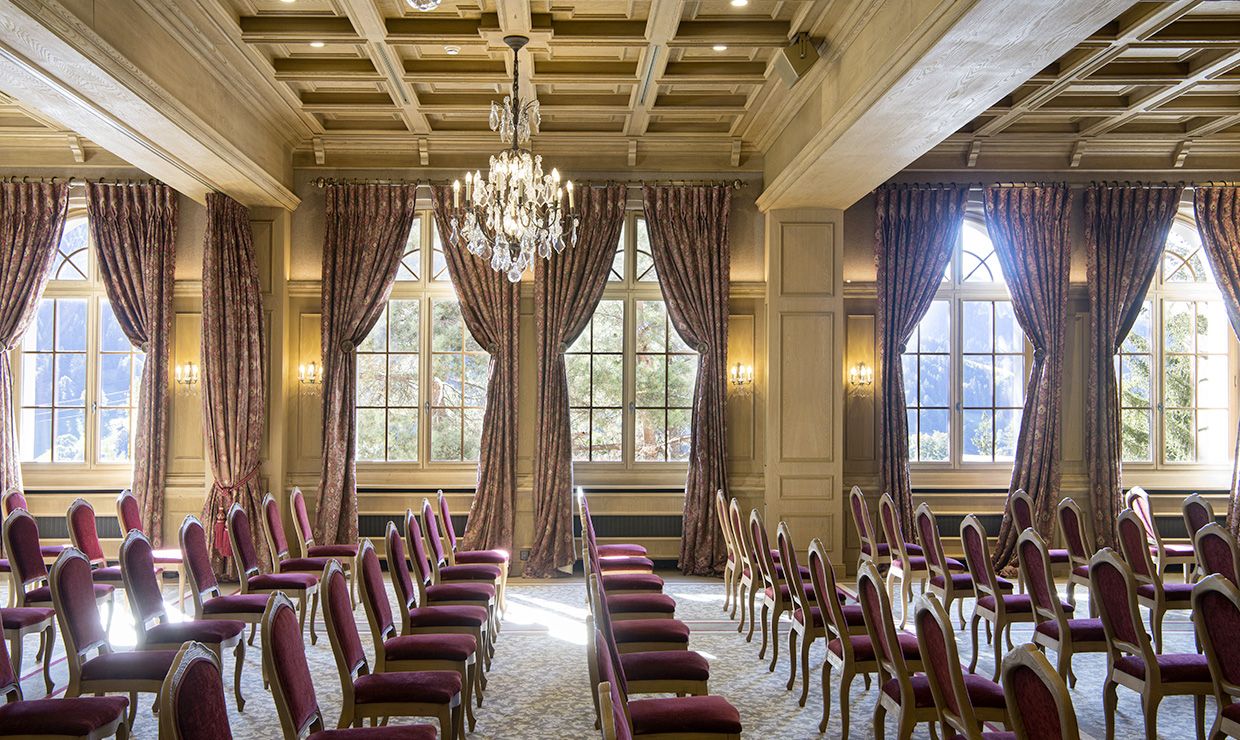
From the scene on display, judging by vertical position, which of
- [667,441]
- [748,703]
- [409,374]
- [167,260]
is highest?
[167,260]

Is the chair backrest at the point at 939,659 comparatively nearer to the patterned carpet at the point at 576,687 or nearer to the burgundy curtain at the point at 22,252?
the patterned carpet at the point at 576,687

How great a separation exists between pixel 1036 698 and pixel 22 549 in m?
5.77

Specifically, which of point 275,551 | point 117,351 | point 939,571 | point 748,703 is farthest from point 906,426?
point 117,351

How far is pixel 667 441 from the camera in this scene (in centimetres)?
1002

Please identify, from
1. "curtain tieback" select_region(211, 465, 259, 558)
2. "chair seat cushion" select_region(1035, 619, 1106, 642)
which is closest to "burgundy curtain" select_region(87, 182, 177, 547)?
"curtain tieback" select_region(211, 465, 259, 558)

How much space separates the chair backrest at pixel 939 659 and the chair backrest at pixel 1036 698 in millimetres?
522

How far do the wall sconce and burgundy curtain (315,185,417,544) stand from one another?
14.8 feet

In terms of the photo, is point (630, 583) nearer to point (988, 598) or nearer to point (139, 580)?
point (988, 598)

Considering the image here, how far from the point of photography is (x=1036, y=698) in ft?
9.82

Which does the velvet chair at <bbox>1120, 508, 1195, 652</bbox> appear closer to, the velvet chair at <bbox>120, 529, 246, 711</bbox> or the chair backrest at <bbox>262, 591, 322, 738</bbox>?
the chair backrest at <bbox>262, 591, 322, 738</bbox>

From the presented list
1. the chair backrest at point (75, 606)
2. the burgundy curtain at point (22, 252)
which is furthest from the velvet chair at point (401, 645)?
the burgundy curtain at point (22, 252)

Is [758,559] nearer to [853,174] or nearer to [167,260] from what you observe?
[853,174]

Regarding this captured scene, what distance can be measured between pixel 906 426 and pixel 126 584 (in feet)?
22.8

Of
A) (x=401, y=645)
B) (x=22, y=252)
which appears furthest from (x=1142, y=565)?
(x=22, y=252)
